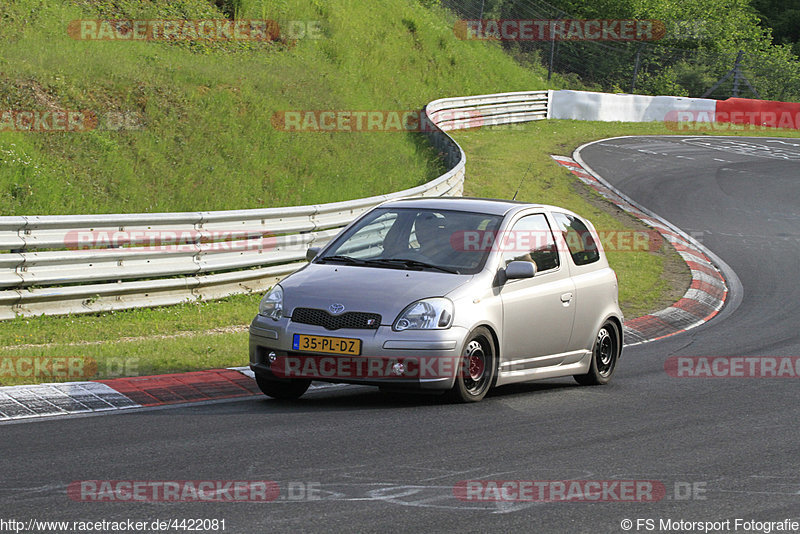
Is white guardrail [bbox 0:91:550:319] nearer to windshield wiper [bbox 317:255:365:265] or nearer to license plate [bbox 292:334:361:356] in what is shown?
windshield wiper [bbox 317:255:365:265]

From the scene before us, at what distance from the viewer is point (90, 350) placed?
32.1 feet

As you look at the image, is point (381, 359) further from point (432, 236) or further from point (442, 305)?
point (432, 236)

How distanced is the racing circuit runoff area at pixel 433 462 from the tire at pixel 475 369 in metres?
0.12

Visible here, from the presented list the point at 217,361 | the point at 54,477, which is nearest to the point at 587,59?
the point at 217,361

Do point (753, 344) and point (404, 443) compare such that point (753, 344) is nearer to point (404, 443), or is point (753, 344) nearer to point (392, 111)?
point (404, 443)

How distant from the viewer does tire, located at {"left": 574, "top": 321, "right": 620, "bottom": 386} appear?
32.8 feet

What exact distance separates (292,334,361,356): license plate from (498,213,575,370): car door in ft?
4.64

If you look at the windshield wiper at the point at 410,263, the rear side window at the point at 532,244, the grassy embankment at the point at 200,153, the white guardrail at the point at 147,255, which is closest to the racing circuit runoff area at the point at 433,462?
the windshield wiper at the point at 410,263

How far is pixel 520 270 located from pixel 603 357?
2195 mm

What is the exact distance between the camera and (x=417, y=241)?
345 inches

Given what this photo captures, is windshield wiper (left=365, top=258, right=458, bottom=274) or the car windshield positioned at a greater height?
the car windshield

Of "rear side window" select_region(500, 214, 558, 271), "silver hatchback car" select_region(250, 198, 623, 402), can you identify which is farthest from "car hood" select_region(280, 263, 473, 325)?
"rear side window" select_region(500, 214, 558, 271)

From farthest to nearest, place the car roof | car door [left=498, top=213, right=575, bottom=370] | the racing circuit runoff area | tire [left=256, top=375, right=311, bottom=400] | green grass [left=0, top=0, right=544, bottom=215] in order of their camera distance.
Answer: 1. green grass [left=0, top=0, right=544, bottom=215]
2. the car roof
3. car door [left=498, top=213, right=575, bottom=370]
4. tire [left=256, top=375, right=311, bottom=400]
5. the racing circuit runoff area

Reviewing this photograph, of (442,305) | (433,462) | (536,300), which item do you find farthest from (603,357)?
(433,462)
